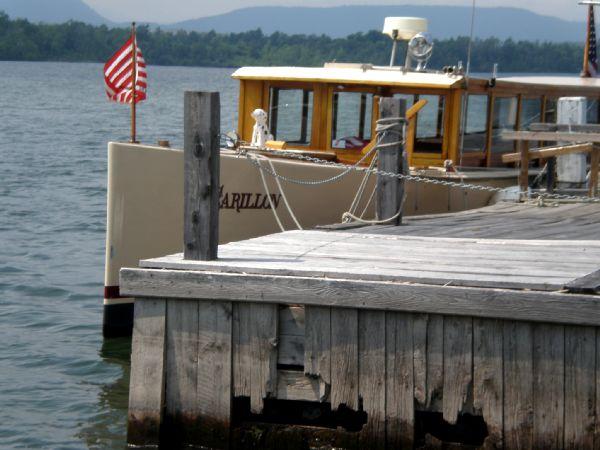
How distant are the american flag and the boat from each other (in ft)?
10.9

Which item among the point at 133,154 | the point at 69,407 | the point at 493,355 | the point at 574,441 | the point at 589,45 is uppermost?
the point at 589,45

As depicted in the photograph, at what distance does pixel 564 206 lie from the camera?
1291cm

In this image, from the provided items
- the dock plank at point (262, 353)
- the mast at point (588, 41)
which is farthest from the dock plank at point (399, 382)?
the mast at point (588, 41)

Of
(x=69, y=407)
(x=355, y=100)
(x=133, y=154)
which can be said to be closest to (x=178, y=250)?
(x=133, y=154)

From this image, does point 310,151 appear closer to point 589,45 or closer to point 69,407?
point 69,407

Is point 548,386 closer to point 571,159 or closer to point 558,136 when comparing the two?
point 558,136

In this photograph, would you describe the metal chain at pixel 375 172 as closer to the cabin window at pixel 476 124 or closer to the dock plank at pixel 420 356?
the cabin window at pixel 476 124

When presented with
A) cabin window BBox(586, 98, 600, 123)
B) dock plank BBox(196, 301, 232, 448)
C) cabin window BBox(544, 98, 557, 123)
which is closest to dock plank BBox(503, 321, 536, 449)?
dock plank BBox(196, 301, 232, 448)

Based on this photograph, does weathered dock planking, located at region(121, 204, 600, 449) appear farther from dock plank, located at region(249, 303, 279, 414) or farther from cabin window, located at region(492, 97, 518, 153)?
cabin window, located at region(492, 97, 518, 153)

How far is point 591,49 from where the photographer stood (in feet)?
68.0

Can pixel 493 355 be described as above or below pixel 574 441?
above

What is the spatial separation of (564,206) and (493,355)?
19.0ft

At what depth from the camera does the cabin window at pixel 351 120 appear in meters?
14.3

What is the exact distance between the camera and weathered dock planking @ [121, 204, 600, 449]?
24.0 ft
